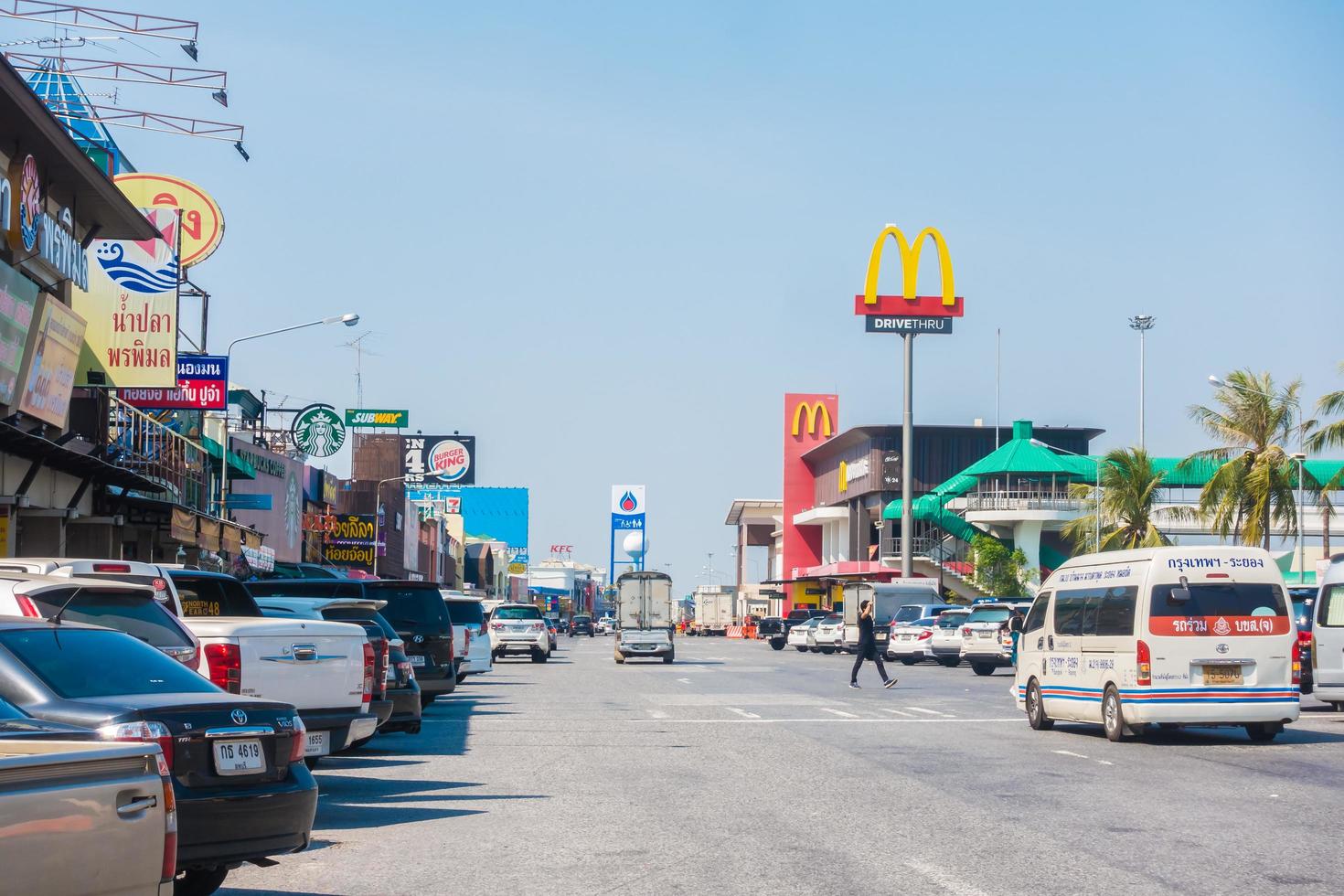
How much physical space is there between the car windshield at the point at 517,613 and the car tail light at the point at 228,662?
3309 cm

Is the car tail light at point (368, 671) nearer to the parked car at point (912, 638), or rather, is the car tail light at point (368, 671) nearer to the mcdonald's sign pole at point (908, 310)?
the parked car at point (912, 638)

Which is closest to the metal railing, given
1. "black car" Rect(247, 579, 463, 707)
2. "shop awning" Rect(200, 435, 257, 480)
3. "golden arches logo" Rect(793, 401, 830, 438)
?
"shop awning" Rect(200, 435, 257, 480)

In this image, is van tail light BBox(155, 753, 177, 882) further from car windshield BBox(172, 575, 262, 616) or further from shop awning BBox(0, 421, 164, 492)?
shop awning BBox(0, 421, 164, 492)

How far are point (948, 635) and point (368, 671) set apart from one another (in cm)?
3235

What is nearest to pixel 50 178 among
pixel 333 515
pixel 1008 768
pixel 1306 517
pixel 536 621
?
pixel 1008 768

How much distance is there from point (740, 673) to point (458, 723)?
57.8 feet

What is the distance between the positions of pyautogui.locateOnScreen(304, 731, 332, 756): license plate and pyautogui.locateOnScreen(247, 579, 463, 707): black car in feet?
25.3

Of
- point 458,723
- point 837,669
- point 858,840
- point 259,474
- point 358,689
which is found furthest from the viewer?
point 259,474

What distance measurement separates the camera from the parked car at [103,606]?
900 centimetres

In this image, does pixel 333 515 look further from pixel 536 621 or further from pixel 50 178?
pixel 50 178

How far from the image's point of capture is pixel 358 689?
40.2 feet

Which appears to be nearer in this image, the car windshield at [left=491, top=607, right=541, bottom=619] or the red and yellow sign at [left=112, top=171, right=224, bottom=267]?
the red and yellow sign at [left=112, top=171, right=224, bottom=267]

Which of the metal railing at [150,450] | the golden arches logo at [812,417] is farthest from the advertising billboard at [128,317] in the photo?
the golden arches logo at [812,417]

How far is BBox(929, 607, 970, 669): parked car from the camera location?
141 feet
